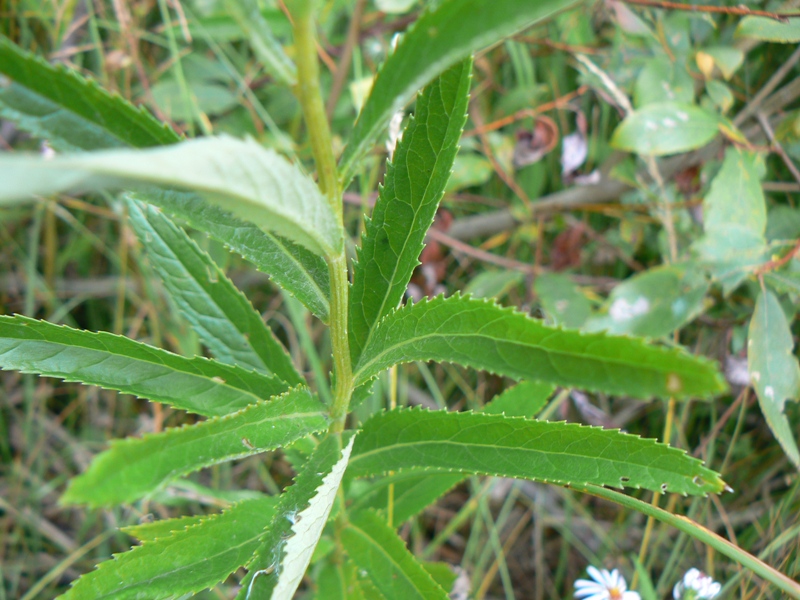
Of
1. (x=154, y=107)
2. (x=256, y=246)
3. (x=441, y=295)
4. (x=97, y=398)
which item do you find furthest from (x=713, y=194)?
(x=97, y=398)

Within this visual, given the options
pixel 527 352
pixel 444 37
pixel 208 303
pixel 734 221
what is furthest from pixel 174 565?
pixel 734 221

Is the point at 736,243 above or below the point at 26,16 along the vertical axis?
below

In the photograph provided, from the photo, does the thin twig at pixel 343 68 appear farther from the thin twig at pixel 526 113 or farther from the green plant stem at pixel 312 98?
the green plant stem at pixel 312 98

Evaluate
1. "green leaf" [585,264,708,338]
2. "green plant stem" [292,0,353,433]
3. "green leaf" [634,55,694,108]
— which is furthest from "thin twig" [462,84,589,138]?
"green plant stem" [292,0,353,433]

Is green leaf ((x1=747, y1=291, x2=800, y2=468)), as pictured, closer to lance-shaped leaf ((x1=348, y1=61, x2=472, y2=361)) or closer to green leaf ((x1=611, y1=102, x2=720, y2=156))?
green leaf ((x1=611, y1=102, x2=720, y2=156))

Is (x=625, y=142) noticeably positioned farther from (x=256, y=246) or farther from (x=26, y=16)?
(x=26, y=16)

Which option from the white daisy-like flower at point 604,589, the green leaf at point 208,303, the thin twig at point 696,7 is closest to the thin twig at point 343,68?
the thin twig at point 696,7
